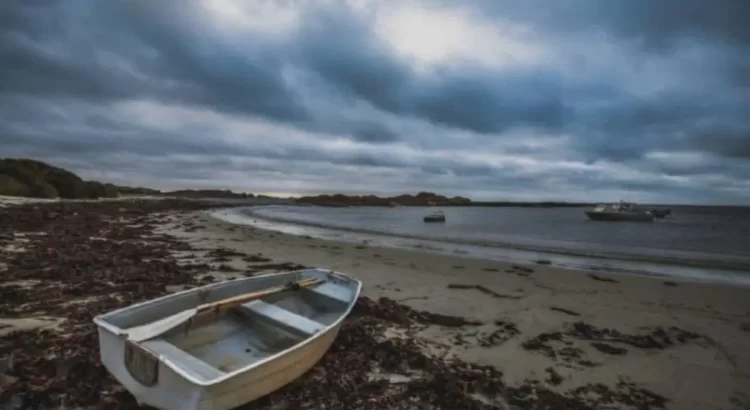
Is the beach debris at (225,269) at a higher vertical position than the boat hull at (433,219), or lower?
higher

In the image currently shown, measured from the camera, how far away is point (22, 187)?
39656mm

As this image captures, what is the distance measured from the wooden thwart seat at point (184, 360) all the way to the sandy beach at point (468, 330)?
1.62 feet

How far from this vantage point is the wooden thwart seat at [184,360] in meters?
3.39

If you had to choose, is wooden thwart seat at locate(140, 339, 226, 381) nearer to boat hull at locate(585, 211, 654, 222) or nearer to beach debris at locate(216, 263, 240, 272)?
beach debris at locate(216, 263, 240, 272)

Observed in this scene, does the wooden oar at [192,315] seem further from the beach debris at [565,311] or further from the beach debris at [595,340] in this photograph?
the beach debris at [565,311]

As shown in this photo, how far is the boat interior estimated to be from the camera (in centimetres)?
393

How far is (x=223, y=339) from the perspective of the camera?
4.66 m

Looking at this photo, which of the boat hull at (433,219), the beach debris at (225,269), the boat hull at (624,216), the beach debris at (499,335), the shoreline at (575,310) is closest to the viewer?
the shoreline at (575,310)

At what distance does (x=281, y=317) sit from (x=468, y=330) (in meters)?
3.05

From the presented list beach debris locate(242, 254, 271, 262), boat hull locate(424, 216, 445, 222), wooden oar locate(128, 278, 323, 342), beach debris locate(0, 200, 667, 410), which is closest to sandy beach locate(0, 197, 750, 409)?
beach debris locate(0, 200, 667, 410)

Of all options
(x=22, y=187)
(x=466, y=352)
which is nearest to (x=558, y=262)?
(x=466, y=352)

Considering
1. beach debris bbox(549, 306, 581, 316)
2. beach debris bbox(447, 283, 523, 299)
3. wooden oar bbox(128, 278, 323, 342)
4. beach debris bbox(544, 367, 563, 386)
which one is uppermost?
wooden oar bbox(128, 278, 323, 342)

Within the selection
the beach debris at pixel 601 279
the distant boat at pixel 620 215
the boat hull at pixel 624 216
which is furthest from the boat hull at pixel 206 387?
the distant boat at pixel 620 215

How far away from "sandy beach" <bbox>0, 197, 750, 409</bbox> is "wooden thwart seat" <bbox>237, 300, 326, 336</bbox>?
470 millimetres
